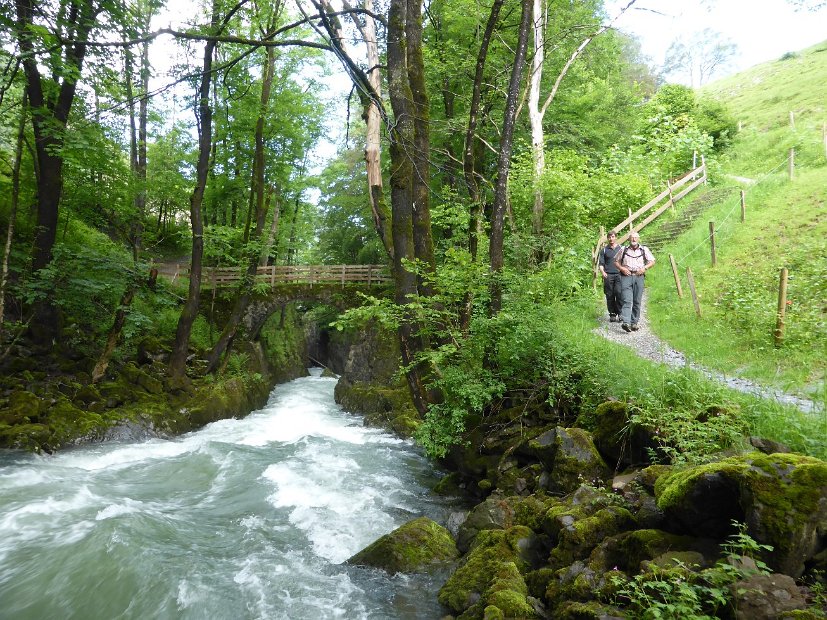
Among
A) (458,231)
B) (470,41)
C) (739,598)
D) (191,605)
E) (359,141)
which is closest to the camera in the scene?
(739,598)

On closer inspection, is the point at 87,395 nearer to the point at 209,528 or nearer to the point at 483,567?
the point at 209,528

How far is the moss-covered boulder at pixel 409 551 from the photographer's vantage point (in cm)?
521

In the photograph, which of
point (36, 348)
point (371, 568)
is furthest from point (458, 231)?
point (36, 348)

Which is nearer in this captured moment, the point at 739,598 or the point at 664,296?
the point at 739,598

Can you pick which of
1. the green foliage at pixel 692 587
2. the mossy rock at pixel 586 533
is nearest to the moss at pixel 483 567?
the mossy rock at pixel 586 533

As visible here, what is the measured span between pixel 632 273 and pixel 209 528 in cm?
867

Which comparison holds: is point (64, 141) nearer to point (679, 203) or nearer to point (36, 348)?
point (36, 348)

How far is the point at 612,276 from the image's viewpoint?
398 inches

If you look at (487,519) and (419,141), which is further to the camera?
(419,141)

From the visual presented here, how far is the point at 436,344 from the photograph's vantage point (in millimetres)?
8008

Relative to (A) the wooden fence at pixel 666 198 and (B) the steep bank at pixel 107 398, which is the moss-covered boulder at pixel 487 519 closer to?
(B) the steep bank at pixel 107 398

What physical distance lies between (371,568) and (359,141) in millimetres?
24010

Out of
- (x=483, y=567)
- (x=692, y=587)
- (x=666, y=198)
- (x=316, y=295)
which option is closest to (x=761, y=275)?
(x=483, y=567)

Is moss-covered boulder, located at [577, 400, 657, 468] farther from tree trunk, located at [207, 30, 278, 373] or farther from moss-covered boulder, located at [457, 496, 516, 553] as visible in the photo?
tree trunk, located at [207, 30, 278, 373]
